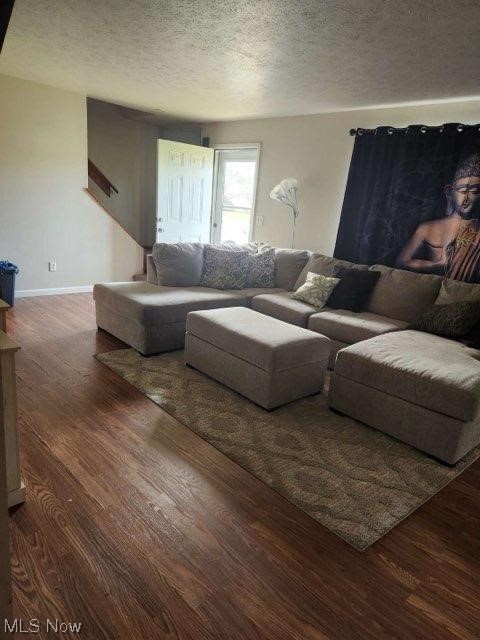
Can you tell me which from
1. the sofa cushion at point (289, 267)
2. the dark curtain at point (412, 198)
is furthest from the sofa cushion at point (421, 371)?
the sofa cushion at point (289, 267)

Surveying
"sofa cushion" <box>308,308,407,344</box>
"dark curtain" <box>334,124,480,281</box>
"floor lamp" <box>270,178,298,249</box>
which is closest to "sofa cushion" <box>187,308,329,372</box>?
"sofa cushion" <box>308,308,407,344</box>

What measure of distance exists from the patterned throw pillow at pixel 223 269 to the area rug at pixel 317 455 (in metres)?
1.32

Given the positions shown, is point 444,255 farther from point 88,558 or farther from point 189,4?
point 88,558

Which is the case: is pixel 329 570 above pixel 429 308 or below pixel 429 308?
below

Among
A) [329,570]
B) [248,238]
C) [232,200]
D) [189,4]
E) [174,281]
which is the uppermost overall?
[189,4]

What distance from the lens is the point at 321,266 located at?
13.4 feet

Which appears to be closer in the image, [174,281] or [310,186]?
[174,281]

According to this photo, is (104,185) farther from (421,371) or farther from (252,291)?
(421,371)

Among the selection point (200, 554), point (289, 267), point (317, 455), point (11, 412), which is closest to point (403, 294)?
point (289, 267)

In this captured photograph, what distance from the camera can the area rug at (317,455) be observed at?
1857 mm

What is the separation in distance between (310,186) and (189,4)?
112 inches

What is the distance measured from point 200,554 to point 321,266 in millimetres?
3072

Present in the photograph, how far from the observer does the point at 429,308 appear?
3318mm

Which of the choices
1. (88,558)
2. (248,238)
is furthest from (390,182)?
(88,558)
